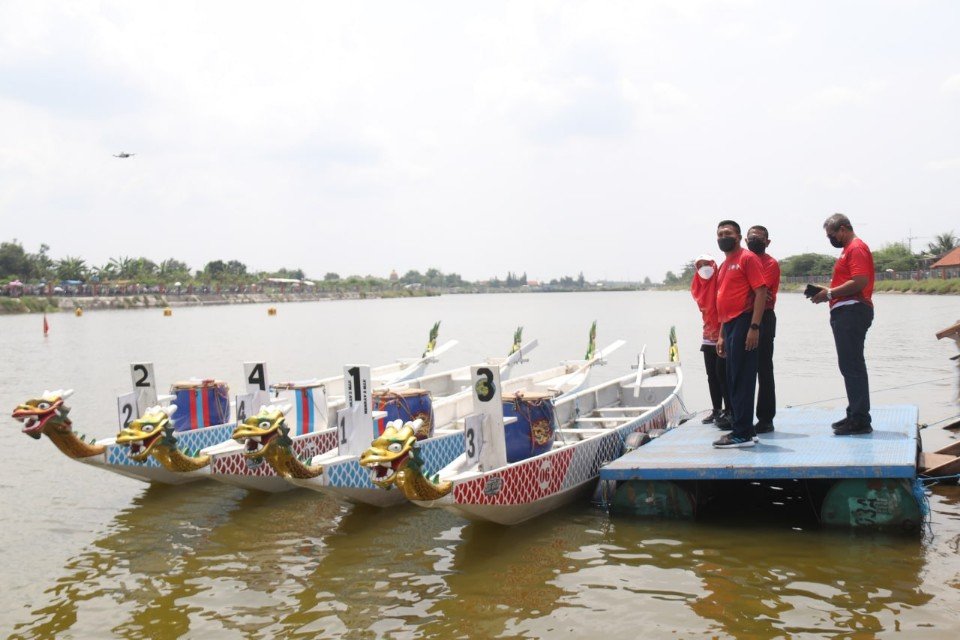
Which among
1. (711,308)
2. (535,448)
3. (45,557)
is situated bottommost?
(45,557)

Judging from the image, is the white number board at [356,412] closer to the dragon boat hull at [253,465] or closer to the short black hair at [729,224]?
the dragon boat hull at [253,465]

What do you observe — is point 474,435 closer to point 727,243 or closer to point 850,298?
point 727,243

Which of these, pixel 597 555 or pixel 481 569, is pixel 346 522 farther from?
pixel 597 555

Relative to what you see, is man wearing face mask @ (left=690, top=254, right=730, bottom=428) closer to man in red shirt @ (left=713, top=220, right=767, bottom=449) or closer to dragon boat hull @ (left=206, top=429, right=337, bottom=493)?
man in red shirt @ (left=713, top=220, right=767, bottom=449)

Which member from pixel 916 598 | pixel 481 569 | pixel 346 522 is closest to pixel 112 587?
pixel 346 522

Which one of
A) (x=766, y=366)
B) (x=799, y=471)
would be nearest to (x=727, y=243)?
(x=766, y=366)

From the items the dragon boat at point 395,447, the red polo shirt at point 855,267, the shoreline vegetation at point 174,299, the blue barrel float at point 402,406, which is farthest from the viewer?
the shoreline vegetation at point 174,299

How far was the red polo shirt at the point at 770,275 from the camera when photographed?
8281 mm

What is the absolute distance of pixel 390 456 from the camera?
21.2ft

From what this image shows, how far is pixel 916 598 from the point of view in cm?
591

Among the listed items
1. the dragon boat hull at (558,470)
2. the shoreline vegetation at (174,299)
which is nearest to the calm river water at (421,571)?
the dragon boat hull at (558,470)

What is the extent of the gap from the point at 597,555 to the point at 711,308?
3.48 m

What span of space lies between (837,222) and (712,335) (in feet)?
6.60

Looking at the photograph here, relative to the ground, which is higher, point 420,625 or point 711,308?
point 711,308
